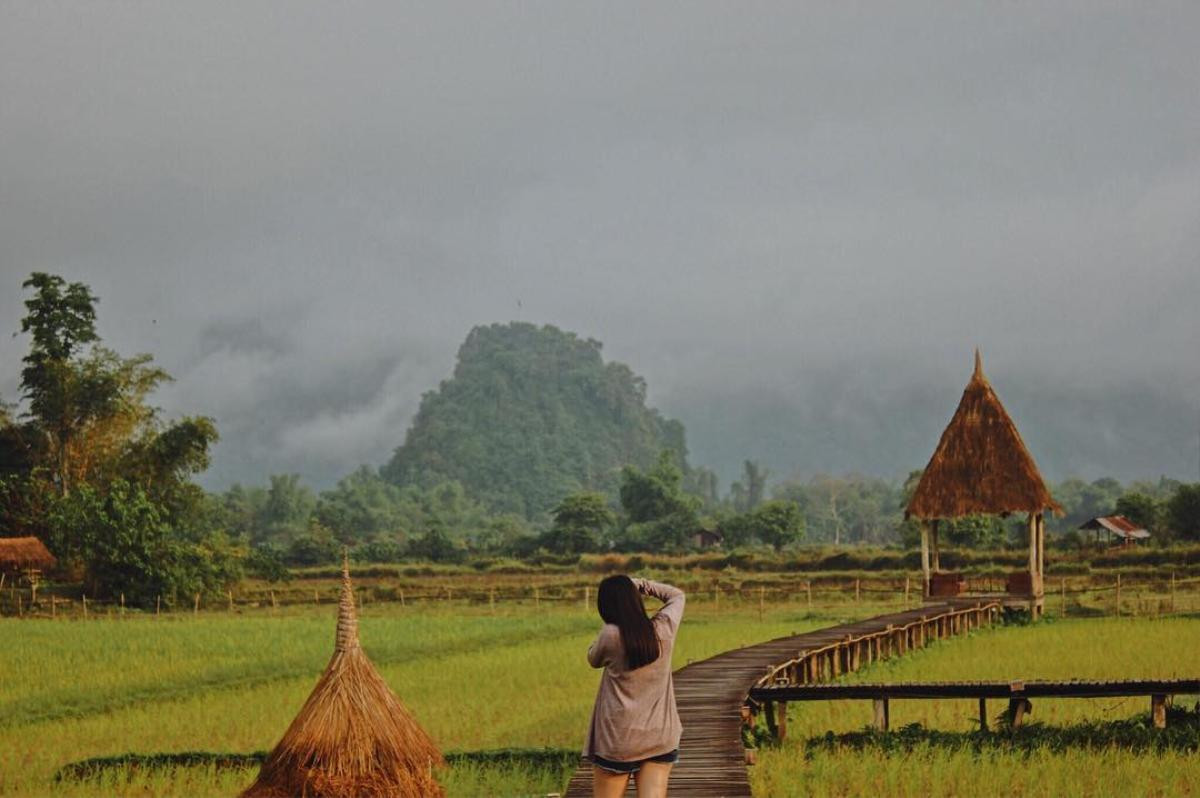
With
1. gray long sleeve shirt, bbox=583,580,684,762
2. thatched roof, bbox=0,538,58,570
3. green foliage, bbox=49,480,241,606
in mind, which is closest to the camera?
gray long sleeve shirt, bbox=583,580,684,762

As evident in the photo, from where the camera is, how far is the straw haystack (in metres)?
8.82

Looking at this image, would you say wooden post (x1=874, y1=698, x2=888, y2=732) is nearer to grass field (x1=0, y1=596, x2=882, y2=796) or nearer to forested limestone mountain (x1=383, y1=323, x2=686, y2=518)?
grass field (x1=0, y1=596, x2=882, y2=796)

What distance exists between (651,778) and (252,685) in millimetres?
12824

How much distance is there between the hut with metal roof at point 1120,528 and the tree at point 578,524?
22.4m

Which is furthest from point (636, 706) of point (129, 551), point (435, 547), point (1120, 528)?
point (435, 547)

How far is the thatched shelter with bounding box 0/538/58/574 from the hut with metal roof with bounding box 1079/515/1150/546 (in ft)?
119

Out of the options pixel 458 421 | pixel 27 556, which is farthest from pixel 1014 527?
pixel 458 421

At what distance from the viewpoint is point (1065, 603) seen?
28.8 metres

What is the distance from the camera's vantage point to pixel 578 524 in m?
67.0

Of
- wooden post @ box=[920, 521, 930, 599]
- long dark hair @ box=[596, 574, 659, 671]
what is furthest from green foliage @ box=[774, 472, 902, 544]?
long dark hair @ box=[596, 574, 659, 671]

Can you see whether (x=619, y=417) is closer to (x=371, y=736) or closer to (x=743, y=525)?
(x=743, y=525)

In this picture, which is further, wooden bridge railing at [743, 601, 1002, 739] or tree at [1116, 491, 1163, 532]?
tree at [1116, 491, 1163, 532]

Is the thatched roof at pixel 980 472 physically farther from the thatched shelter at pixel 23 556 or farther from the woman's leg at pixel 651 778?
the thatched shelter at pixel 23 556

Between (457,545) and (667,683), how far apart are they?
64008 millimetres
